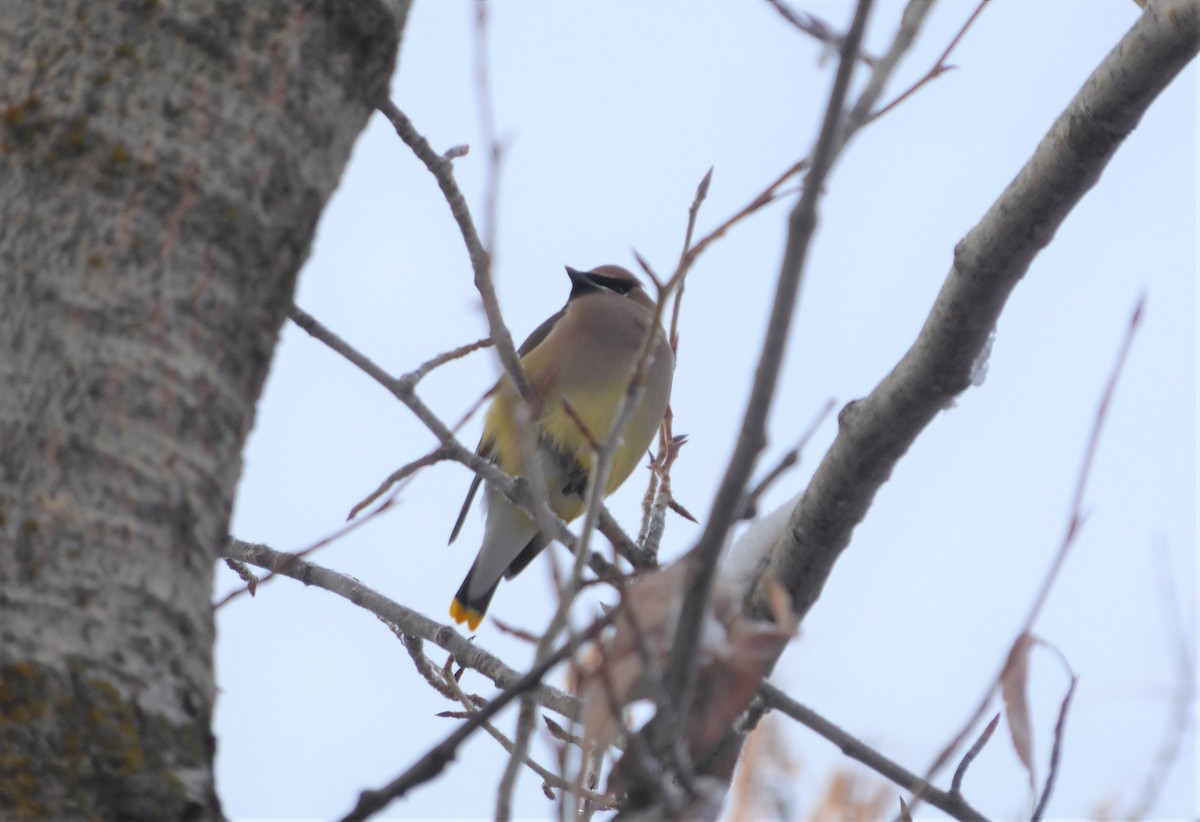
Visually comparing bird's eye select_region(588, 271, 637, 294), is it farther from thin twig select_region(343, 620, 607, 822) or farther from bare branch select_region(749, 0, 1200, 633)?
thin twig select_region(343, 620, 607, 822)

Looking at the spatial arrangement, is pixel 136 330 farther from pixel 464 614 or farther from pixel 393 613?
pixel 464 614

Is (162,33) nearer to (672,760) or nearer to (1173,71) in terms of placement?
(672,760)

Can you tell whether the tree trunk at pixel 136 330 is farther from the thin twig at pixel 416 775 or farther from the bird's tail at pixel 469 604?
the bird's tail at pixel 469 604

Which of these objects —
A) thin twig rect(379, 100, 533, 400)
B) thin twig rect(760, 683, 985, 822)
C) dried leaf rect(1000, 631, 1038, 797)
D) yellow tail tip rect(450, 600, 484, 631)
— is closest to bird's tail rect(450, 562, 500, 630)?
yellow tail tip rect(450, 600, 484, 631)

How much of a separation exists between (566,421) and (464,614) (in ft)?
3.41

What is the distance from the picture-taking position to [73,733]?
1096 mm

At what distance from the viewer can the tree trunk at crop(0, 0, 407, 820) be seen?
1.11m

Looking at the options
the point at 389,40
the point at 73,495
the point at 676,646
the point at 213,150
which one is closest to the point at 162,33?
the point at 213,150

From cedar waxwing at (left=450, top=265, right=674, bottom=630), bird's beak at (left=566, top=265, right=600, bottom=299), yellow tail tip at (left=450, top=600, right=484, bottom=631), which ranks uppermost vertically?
bird's beak at (left=566, top=265, right=600, bottom=299)

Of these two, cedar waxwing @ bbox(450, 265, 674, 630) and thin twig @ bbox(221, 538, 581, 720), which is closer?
thin twig @ bbox(221, 538, 581, 720)

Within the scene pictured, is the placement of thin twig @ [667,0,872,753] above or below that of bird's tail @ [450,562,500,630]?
below

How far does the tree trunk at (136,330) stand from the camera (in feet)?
3.65

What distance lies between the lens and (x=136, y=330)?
4.00 feet

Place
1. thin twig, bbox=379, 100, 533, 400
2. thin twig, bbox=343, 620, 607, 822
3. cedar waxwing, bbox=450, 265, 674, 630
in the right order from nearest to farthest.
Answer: thin twig, bbox=343, 620, 607, 822 < thin twig, bbox=379, 100, 533, 400 < cedar waxwing, bbox=450, 265, 674, 630
